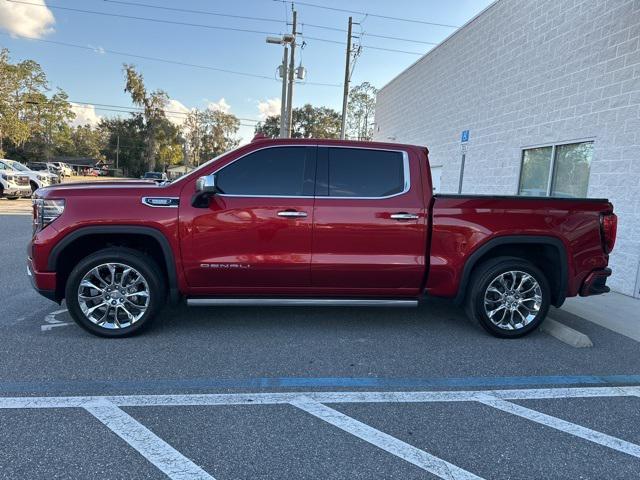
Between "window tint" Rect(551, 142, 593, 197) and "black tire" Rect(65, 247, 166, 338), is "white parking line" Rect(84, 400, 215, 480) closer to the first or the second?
"black tire" Rect(65, 247, 166, 338)

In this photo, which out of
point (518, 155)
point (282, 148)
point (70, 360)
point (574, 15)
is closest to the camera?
point (70, 360)

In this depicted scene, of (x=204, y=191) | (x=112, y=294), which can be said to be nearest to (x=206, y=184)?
(x=204, y=191)

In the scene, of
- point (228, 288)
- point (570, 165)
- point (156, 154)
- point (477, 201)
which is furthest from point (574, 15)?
point (156, 154)

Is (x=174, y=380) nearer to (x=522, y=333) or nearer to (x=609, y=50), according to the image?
(x=522, y=333)

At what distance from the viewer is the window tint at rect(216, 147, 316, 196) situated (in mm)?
4395

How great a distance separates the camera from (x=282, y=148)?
14.8 feet

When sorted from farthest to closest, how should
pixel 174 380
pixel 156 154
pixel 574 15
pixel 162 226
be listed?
1. pixel 156 154
2. pixel 574 15
3. pixel 162 226
4. pixel 174 380

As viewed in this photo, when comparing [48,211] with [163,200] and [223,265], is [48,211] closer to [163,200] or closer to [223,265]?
[163,200]

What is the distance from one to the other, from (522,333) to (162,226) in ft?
12.5

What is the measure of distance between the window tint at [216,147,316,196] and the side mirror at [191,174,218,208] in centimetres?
17

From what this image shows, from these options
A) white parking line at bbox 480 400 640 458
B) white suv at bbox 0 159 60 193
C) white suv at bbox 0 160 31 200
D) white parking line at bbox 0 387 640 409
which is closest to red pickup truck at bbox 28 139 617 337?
white parking line at bbox 0 387 640 409

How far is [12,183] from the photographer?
19188mm

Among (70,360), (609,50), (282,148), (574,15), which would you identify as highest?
(574,15)

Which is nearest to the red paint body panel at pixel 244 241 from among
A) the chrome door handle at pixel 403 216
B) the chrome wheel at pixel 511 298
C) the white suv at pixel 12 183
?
the chrome door handle at pixel 403 216
